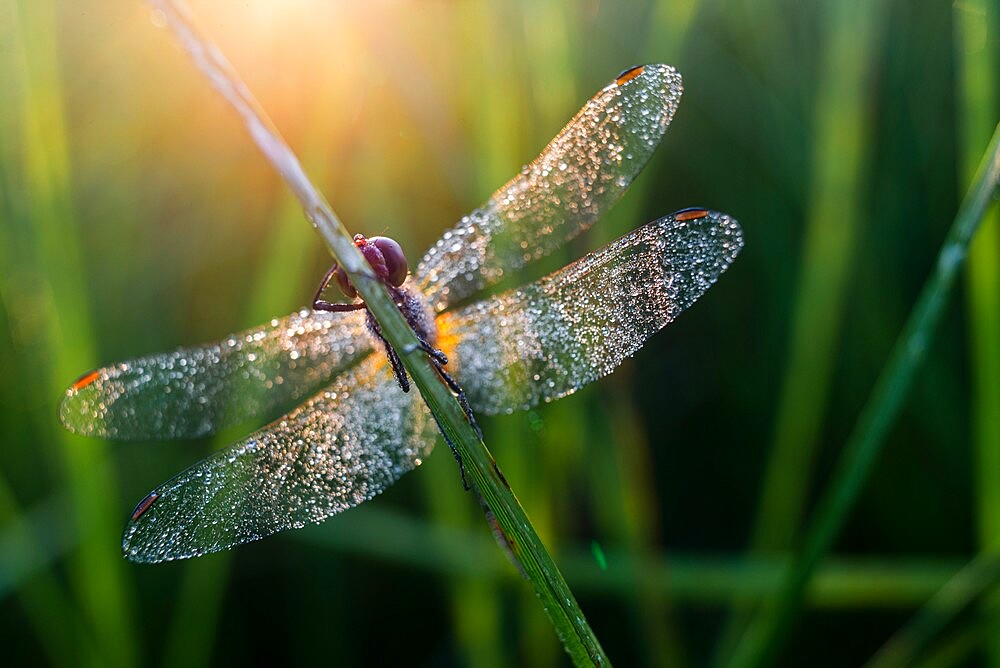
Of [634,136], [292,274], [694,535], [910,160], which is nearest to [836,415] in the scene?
[694,535]

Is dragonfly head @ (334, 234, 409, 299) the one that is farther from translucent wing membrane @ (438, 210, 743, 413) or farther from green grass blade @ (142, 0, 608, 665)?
green grass blade @ (142, 0, 608, 665)

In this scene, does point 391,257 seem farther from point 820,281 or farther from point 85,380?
point 820,281

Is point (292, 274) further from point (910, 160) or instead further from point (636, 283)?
point (910, 160)

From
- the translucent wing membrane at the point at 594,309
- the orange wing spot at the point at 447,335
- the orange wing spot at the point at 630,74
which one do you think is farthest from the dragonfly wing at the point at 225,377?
the orange wing spot at the point at 630,74

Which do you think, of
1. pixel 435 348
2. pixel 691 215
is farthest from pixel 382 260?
pixel 691 215

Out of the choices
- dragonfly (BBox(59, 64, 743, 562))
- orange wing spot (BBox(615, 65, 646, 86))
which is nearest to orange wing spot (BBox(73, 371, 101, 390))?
dragonfly (BBox(59, 64, 743, 562))

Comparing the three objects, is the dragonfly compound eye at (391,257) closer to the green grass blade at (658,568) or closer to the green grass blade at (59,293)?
the green grass blade at (658,568)

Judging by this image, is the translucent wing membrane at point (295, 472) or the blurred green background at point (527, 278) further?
the blurred green background at point (527, 278)
